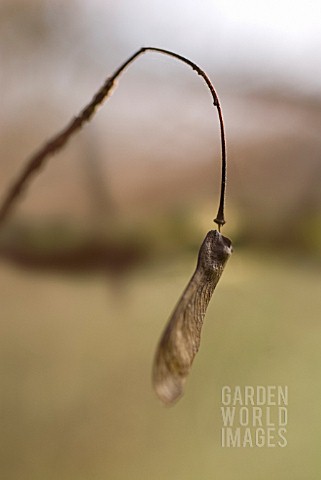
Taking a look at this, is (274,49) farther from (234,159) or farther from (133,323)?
(133,323)

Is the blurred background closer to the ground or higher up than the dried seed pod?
higher up

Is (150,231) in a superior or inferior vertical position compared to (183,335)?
superior

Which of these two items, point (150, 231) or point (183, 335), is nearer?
point (183, 335)

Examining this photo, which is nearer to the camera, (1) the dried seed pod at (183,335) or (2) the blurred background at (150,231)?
(1) the dried seed pod at (183,335)

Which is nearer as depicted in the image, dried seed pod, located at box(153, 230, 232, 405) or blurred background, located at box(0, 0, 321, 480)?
dried seed pod, located at box(153, 230, 232, 405)
